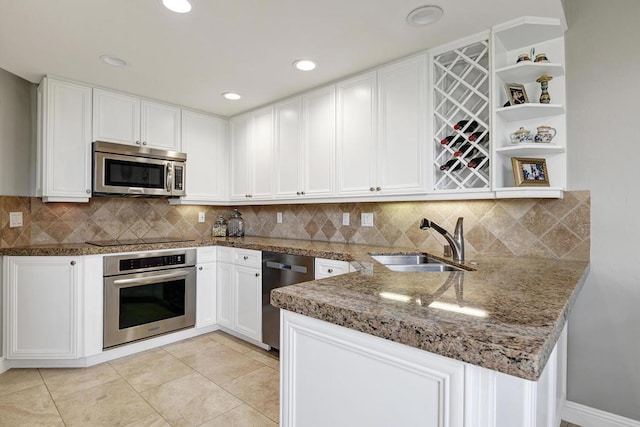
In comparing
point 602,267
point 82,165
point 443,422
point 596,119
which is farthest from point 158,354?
point 596,119

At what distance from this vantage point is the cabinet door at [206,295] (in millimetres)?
3191

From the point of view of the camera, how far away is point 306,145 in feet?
9.96

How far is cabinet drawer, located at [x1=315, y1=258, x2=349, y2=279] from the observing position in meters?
2.35

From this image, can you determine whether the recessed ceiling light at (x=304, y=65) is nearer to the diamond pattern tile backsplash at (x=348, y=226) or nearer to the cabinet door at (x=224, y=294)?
the diamond pattern tile backsplash at (x=348, y=226)

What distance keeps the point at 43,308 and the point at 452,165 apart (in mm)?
3132

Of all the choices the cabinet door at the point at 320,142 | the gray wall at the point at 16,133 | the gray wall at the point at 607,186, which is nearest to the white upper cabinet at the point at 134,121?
the gray wall at the point at 16,133

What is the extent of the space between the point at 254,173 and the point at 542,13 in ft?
8.59

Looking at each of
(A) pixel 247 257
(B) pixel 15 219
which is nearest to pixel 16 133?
(B) pixel 15 219

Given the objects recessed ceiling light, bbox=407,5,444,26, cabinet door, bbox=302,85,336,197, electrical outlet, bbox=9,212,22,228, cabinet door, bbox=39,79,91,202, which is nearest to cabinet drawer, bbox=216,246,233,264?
cabinet door, bbox=302,85,336,197

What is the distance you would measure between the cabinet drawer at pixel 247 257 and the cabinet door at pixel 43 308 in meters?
1.19

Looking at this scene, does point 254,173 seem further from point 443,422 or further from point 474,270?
point 443,422

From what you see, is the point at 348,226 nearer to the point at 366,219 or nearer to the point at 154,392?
the point at 366,219

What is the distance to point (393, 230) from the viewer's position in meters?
2.78

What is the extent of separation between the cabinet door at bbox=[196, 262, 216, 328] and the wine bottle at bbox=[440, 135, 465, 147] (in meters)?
2.35
